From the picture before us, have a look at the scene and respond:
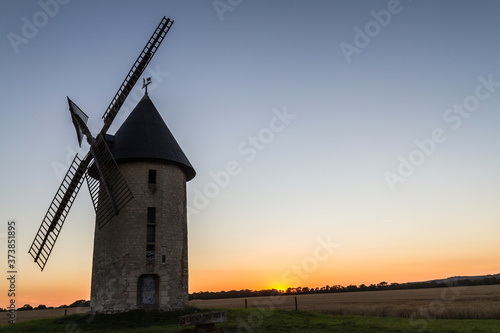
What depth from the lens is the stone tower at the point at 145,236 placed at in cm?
1897

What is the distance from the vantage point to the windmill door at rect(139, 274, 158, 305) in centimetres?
1931

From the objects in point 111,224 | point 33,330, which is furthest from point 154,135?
point 33,330

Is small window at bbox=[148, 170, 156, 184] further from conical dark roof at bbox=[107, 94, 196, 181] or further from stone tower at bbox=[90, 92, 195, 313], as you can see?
conical dark roof at bbox=[107, 94, 196, 181]

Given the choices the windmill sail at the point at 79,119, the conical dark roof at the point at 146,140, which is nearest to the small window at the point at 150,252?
the conical dark roof at the point at 146,140

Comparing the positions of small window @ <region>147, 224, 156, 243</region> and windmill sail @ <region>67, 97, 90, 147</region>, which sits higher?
windmill sail @ <region>67, 97, 90, 147</region>

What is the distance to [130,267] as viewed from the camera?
62.2ft

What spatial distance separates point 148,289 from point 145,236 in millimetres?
2612

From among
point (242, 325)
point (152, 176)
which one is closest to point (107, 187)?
point (152, 176)

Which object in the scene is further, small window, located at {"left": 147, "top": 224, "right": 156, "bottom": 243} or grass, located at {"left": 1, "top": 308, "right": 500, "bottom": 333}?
small window, located at {"left": 147, "top": 224, "right": 156, "bottom": 243}

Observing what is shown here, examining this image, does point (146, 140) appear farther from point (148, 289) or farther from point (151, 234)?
point (148, 289)

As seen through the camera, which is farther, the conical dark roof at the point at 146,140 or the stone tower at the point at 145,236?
the conical dark roof at the point at 146,140

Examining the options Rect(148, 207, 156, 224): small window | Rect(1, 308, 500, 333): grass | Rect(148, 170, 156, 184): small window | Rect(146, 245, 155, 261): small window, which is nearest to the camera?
Rect(1, 308, 500, 333): grass

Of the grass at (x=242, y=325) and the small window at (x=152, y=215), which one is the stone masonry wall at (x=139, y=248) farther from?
the grass at (x=242, y=325)

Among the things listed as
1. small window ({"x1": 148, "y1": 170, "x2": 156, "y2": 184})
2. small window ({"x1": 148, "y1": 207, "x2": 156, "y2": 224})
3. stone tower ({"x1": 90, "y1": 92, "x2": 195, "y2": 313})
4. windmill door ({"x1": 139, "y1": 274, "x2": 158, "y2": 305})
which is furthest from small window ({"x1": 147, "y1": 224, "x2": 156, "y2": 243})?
small window ({"x1": 148, "y1": 170, "x2": 156, "y2": 184})
